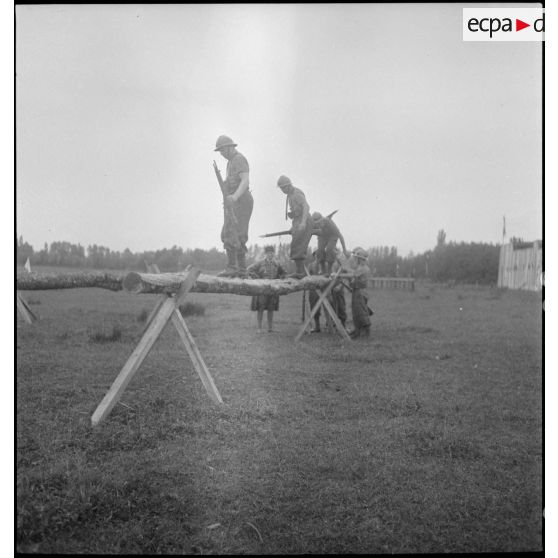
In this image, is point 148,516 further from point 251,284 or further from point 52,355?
point 52,355

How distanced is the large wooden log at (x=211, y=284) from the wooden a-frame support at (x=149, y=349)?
0.40 feet

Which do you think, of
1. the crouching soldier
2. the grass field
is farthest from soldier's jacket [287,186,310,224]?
the grass field

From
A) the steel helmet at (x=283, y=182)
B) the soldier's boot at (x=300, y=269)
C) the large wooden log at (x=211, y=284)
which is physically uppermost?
the steel helmet at (x=283, y=182)

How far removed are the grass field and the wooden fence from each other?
18.2 m

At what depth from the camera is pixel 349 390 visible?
23.5 feet

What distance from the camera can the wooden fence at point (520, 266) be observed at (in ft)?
83.9

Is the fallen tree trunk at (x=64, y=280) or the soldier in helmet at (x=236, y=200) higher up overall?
the soldier in helmet at (x=236, y=200)

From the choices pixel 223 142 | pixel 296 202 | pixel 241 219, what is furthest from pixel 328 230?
pixel 223 142

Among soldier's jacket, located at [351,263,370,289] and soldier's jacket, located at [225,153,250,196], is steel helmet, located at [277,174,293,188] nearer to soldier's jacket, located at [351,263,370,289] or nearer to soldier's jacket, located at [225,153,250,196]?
soldier's jacket, located at [225,153,250,196]

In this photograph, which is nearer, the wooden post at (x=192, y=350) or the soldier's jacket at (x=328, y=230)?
the wooden post at (x=192, y=350)

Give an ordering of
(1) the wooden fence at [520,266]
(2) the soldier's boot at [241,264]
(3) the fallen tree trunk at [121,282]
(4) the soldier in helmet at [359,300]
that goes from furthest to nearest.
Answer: (1) the wooden fence at [520,266]
(4) the soldier in helmet at [359,300]
(2) the soldier's boot at [241,264]
(3) the fallen tree trunk at [121,282]

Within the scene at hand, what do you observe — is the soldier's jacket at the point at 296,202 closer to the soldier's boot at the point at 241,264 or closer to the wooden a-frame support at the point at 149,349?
the soldier's boot at the point at 241,264

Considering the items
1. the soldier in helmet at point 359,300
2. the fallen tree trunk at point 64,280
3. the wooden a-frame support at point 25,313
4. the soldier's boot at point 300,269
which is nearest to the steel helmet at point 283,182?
the soldier's boot at point 300,269


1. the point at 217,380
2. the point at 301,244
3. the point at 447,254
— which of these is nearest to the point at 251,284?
the point at 217,380
